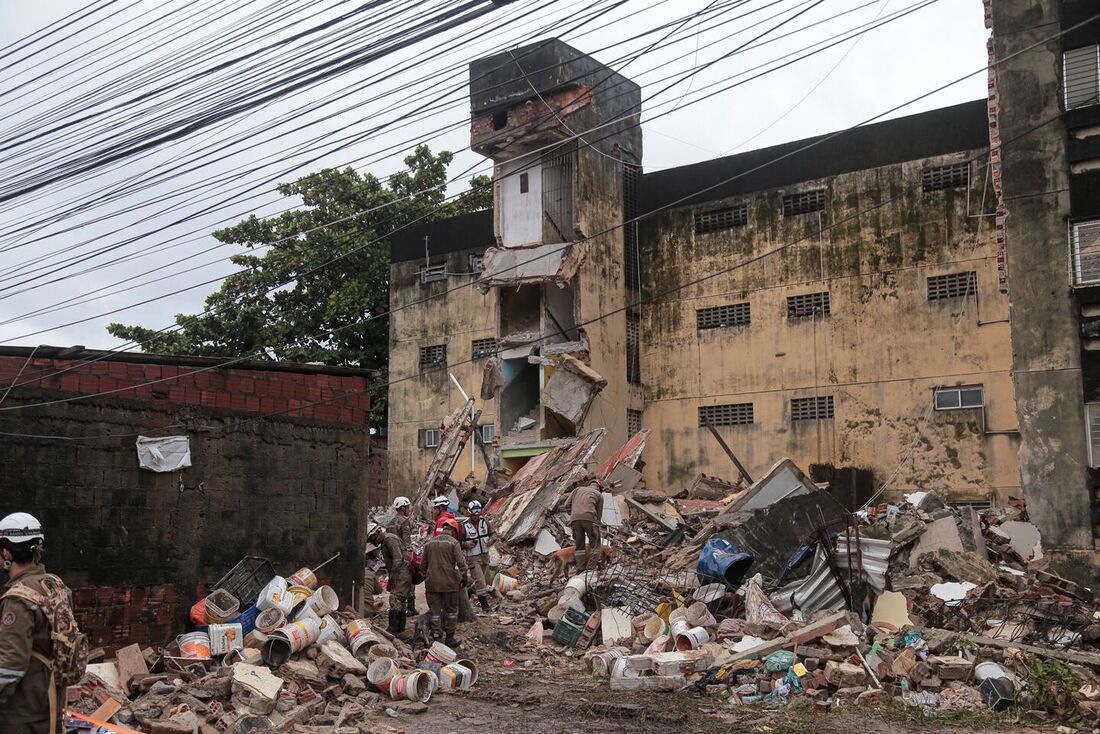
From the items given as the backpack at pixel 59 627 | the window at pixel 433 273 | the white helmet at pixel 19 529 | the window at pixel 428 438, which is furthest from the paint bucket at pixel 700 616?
the window at pixel 433 273

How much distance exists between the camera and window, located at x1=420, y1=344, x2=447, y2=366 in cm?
2933

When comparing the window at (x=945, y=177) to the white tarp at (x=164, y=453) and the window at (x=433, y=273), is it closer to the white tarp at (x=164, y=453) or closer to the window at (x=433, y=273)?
the window at (x=433, y=273)

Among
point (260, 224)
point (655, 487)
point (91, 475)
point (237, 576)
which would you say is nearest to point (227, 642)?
point (237, 576)

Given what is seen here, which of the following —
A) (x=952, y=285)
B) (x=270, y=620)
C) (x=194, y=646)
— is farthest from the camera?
(x=952, y=285)

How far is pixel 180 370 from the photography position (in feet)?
37.5

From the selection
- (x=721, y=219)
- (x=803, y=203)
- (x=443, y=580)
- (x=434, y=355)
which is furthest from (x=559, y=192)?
(x=443, y=580)

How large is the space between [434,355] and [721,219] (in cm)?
886

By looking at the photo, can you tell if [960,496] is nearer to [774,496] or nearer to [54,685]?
[774,496]

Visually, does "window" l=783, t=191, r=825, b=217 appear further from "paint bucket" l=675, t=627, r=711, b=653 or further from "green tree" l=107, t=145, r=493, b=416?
Result: "paint bucket" l=675, t=627, r=711, b=653

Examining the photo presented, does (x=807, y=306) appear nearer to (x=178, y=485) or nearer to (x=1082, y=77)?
(x=1082, y=77)

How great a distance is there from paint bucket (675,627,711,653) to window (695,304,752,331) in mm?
15039

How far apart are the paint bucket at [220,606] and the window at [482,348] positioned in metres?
17.3

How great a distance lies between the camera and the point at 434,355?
96.9 ft

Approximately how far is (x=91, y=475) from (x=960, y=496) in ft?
59.1
